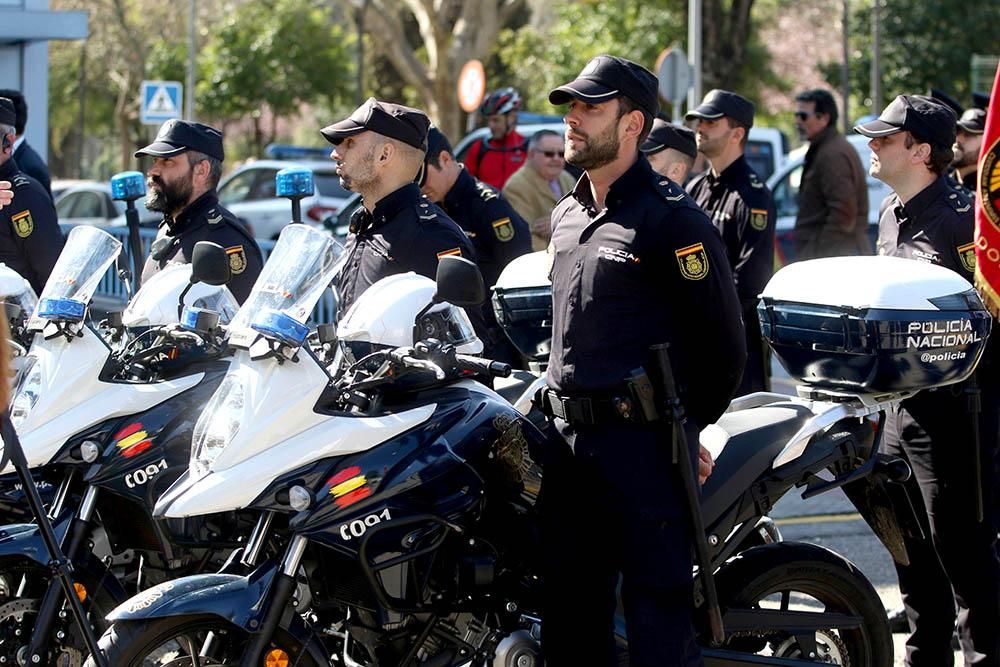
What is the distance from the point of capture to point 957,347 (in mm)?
3912

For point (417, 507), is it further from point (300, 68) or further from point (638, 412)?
point (300, 68)

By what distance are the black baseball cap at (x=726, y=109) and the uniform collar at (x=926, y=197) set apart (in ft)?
7.33

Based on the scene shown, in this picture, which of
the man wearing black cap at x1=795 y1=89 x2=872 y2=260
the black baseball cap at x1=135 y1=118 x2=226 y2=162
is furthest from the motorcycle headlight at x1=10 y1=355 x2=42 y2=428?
the man wearing black cap at x1=795 y1=89 x2=872 y2=260

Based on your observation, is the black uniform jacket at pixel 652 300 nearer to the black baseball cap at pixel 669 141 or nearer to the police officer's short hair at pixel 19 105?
the black baseball cap at pixel 669 141

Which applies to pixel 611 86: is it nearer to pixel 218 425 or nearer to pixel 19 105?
pixel 218 425

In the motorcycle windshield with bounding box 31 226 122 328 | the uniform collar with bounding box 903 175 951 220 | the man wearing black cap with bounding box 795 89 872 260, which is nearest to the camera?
the motorcycle windshield with bounding box 31 226 122 328

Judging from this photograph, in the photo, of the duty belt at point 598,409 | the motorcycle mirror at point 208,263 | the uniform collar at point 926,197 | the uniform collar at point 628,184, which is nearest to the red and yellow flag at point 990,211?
the uniform collar at point 926,197

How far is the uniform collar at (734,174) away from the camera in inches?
264

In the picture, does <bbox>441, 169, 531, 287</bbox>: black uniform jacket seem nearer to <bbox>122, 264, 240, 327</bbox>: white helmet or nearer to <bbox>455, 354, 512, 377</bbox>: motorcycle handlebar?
<bbox>122, 264, 240, 327</bbox>: white helmet

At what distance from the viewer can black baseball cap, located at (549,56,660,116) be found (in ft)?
12.2

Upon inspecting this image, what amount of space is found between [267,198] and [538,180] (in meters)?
12.7

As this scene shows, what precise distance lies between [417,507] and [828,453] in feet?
3.90

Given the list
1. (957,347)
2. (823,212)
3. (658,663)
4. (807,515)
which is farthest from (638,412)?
(823,212)

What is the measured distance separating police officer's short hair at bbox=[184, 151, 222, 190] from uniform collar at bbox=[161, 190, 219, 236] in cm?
7
